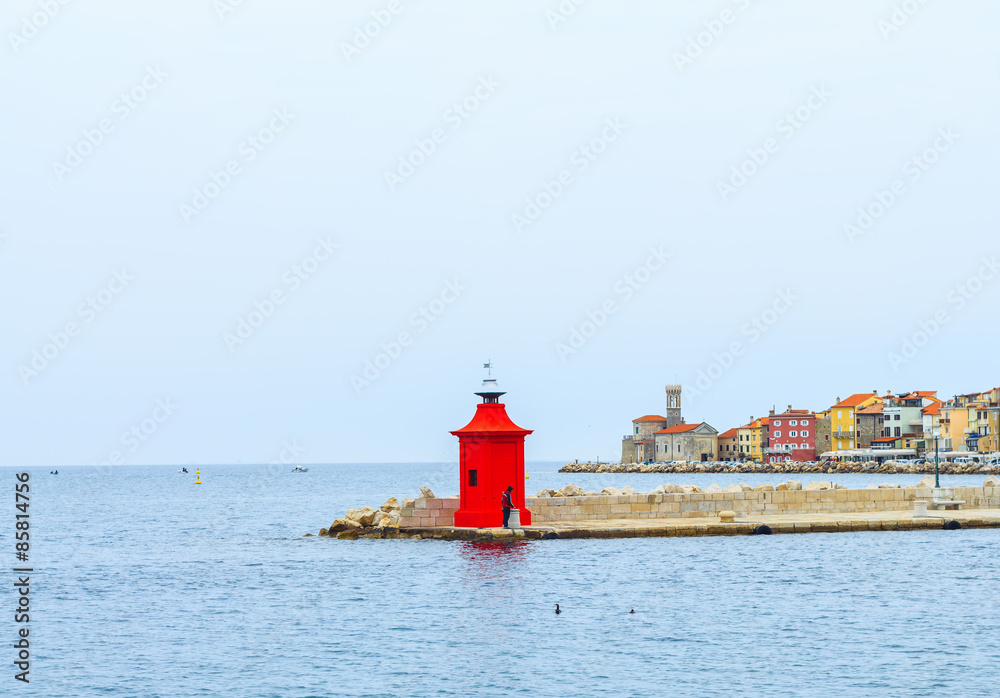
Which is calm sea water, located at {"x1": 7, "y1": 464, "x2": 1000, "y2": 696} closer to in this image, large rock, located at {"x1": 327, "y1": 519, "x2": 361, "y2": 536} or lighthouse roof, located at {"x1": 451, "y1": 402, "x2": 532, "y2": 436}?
large rock, located at {"x1": 327, "y1": 519, "x2": 361, "y2": 536}

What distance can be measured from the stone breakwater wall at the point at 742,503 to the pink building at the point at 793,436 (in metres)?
97.4

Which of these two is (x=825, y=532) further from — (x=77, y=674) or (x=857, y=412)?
(x=857, y=412)

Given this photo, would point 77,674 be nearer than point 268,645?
Yes

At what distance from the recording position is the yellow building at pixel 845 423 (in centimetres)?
13000

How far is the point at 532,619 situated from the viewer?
21.6 meters

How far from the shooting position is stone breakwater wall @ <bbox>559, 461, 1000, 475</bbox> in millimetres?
104625

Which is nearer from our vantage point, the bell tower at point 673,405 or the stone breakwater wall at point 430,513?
the stone breakwater wall at point 430,513

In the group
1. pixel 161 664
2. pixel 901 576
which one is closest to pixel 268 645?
pixel 161 664

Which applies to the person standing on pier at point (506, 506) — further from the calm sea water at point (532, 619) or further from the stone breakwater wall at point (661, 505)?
the stone breakwater wall at point (661, 505)

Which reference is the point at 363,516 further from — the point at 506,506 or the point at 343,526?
the point at 506,506

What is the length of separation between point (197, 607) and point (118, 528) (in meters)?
29.1

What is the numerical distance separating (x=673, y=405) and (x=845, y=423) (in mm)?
38687

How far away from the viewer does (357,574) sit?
28094 mm

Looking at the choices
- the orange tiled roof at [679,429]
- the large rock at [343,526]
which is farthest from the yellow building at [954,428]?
the large rock at [343,526]
